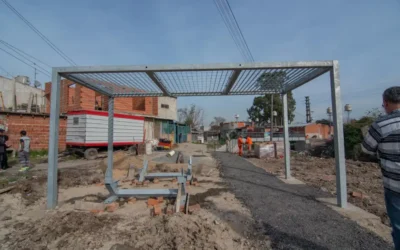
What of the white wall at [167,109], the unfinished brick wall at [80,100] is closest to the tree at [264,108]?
the white wall at [167,109]

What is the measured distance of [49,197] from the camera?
4.26 metres

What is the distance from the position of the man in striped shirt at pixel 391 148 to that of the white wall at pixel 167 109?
2478cm

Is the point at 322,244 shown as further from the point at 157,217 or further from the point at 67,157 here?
the point at 67,157

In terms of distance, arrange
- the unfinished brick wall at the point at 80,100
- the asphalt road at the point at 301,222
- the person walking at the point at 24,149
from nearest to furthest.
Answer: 1. the asphalt road at the point at 301,222
2. the person walking at the point at 24,149
3. the unfinished brick wall at the point at 80,100

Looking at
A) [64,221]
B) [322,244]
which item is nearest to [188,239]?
[322,244]

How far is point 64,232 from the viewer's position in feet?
10.7

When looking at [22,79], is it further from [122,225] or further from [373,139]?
[373,139]

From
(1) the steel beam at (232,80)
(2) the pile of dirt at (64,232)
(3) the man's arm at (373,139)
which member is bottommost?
(2) the pile of dirt at (64,232)

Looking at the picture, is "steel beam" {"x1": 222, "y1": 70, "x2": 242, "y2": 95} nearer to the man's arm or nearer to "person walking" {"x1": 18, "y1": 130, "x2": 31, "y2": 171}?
the man's arm

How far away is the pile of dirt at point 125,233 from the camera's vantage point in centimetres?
285

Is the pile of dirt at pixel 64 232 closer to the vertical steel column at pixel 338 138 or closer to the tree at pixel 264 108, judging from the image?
the vertical steel column at pixel 338 138

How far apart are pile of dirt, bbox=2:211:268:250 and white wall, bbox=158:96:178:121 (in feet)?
74.6

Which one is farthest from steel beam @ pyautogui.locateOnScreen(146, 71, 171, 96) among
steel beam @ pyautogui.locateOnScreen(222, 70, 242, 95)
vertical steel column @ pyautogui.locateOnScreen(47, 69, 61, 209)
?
vertical steel column @ pyautogui.locateOnScreen(47, 69, 61, 209)

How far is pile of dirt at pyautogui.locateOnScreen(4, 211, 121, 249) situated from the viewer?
2924 mm
